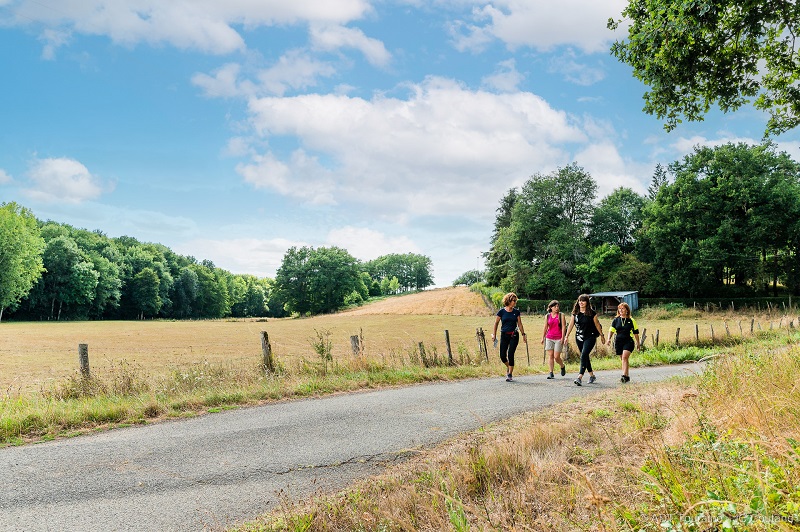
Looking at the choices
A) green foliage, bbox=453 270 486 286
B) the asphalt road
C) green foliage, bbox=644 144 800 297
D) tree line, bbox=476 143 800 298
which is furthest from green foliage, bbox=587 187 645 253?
the asphalt road

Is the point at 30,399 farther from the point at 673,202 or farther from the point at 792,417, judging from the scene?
the point at 673,202

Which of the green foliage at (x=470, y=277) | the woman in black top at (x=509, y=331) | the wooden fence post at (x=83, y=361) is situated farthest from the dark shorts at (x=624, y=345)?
the green foliage at (x=470, y=277)

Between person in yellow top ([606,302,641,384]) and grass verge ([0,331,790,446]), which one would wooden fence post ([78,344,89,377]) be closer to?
grass verge ([0,331,790,446])

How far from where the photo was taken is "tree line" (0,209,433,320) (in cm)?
7019

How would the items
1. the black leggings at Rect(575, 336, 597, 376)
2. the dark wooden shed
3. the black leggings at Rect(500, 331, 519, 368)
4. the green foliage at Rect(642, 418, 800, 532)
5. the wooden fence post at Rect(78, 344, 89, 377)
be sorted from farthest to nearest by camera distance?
the dark wooden shed → the black leggings at Rect(500, 331, 519, 368) → the black leggings at Rect(575, 336, 597, 376) → the wooden fence post at Rect(78, 344, 89, 377) → the green foliage at Rect(642, 418, 800, 532)

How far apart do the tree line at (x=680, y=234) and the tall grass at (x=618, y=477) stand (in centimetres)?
5300

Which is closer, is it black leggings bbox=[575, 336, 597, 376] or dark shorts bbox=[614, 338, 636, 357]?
black leggings bbox=[575, 336, 597, 376]

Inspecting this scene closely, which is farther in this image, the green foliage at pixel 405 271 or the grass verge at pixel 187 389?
the green foliage at pixel 405 271

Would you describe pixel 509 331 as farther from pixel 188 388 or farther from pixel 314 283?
pixel 314 283

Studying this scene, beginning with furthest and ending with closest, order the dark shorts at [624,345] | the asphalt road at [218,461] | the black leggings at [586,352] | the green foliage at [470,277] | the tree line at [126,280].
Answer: the green foliage at [470,277], the tree line at [126,280], the dark shorts at [624,345], the black leggings at [586,352], the asphalt road at [218,461]

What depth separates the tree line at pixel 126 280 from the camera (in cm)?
7019

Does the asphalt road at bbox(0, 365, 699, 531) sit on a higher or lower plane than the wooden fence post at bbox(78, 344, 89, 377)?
lower

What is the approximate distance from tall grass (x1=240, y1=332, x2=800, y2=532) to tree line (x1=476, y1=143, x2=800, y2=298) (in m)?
53.0

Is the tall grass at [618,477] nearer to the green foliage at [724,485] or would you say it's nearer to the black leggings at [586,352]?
the green foliage at [724,485]
